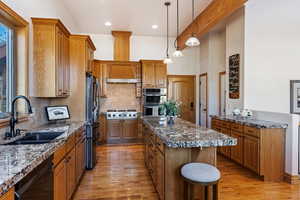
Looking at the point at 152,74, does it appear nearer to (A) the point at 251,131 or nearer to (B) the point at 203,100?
(B) the point at 203,100

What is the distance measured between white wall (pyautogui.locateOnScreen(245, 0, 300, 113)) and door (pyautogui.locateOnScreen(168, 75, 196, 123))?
111 inches

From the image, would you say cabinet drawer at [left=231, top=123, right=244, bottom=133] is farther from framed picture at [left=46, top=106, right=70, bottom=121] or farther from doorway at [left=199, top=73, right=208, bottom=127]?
framed picture at [left=46, top=106, right=70, bottom=121]

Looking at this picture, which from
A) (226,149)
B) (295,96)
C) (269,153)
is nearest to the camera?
(269,153)

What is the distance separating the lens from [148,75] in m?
6.09

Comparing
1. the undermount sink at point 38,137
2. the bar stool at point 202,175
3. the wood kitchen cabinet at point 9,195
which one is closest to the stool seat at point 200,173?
the bar stool at point 202,175

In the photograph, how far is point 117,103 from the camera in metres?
6.49

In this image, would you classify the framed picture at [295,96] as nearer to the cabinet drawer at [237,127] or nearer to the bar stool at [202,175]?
the cabinet drawer at [237,127]

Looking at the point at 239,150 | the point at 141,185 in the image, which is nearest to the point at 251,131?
the point at 239,150

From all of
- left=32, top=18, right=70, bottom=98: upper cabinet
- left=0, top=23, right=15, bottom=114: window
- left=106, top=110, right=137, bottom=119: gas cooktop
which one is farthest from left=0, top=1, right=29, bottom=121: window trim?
left=106, top=110, right=137, bottom=119: gas cooktop

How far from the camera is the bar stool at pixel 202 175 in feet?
6.05

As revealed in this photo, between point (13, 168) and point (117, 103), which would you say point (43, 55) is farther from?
point (117, 103)

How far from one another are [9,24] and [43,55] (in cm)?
56

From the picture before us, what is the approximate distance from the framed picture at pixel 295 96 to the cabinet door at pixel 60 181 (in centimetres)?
491

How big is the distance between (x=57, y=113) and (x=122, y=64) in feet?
10.3
